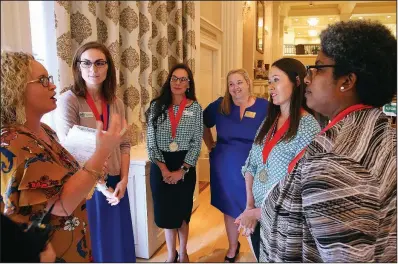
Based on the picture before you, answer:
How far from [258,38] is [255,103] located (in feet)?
9.68

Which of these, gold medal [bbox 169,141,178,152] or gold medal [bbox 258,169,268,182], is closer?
gold medal [bbox 258,169,268,182]

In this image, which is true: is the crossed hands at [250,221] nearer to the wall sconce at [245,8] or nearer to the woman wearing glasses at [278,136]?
the woman wearing glasses at [278,136]

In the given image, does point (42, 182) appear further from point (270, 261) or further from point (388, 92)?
point (388, 92)

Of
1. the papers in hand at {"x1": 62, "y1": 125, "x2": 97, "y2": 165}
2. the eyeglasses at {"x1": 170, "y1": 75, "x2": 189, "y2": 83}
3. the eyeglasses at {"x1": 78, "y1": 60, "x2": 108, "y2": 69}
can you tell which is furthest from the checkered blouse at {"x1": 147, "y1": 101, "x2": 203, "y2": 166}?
the papers in hand at {"x1": 62, "y1": 125, "x2": 97, "y2": 165}

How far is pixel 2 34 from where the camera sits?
81 centimetres

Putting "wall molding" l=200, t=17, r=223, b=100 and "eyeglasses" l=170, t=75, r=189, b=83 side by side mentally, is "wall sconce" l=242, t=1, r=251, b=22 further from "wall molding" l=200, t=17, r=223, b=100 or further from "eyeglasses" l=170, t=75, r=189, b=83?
"eyeglasses" l=170, t=75, r=189, b=83

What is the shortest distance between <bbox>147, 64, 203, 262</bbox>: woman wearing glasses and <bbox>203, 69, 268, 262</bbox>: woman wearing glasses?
161 millimetres

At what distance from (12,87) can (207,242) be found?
5.84 ft

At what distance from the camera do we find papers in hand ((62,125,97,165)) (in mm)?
1031

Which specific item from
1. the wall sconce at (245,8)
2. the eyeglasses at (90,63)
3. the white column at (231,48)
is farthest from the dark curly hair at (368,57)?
the white column at (231,48)

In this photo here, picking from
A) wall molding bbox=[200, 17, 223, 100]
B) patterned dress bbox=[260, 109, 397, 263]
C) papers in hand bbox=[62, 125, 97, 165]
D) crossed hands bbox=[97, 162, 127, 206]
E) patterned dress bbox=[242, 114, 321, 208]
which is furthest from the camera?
wall molding bbox=[200, 17, 223, 100]

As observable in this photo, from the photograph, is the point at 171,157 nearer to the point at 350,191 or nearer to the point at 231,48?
the point at 350,191

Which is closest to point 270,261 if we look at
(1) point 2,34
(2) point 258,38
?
(1) point 2,34

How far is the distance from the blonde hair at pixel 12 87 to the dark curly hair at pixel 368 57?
74 centimetres
